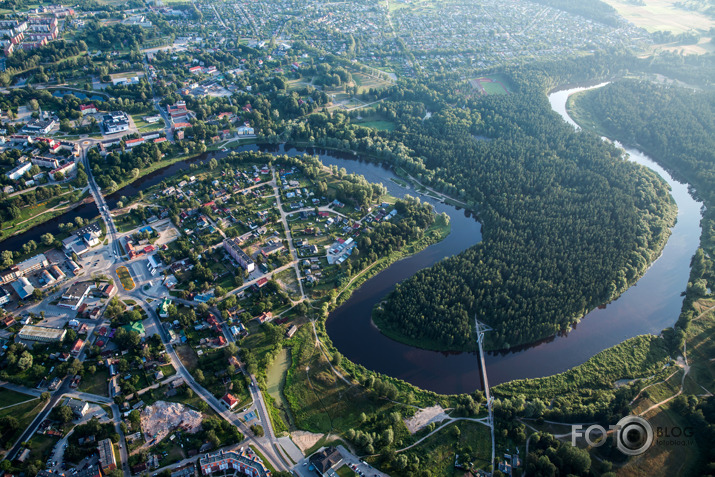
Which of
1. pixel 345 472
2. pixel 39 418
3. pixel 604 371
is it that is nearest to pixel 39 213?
pixel 39 418

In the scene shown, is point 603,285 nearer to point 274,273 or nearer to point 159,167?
point 274,273

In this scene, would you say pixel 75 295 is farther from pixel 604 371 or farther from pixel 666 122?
pixel 666 122

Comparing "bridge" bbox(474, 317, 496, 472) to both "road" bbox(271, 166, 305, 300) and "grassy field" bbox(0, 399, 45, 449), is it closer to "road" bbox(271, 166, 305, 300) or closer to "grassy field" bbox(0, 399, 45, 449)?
"road" bbox(271, 166, 305, 300)

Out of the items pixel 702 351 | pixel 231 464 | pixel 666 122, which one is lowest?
pixel 231 464

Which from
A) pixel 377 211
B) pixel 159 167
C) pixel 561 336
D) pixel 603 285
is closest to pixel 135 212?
pixel 159 167

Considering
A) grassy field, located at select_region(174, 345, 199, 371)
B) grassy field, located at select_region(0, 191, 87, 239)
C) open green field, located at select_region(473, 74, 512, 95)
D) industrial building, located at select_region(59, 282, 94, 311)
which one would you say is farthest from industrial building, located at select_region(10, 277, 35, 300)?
open green field, located at select_region(473, 74, 512, 95)

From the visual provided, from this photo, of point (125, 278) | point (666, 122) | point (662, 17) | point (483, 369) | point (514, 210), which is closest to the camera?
point (483, 369)
